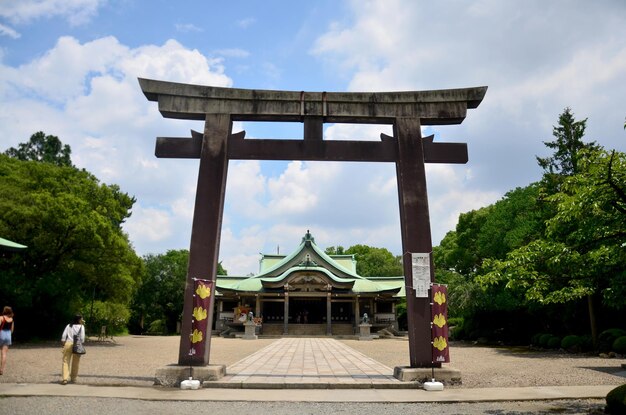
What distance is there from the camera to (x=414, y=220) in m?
9.59

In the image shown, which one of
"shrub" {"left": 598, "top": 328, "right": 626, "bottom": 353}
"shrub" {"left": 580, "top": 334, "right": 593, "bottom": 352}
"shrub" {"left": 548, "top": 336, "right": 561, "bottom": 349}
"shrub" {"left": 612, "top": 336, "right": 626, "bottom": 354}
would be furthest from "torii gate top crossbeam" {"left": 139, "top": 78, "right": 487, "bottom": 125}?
"shrub" {"left": 548, "top": 336, "right": 561, "bottom": 349}

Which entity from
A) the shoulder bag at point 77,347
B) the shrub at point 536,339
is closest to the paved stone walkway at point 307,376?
the shoulder bag at point 77,347

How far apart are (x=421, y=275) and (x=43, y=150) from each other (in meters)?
44.5

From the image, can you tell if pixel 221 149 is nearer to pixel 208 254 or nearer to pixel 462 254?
pixel 208 254

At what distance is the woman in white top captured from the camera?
28.6ft

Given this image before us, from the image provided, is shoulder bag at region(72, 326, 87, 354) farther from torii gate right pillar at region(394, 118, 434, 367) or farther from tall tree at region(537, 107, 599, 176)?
tall tree at region(537, 107, 599, 176)

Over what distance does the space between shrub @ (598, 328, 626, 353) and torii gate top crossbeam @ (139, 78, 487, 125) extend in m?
12.6

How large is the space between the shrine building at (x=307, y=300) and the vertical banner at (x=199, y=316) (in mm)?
24035

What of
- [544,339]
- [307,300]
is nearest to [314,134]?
[544,339]

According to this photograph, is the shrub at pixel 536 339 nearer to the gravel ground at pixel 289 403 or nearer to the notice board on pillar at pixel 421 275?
the gravel ground at pixel 289 403

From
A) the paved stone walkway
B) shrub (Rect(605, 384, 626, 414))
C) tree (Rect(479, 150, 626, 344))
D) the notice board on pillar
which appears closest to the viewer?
tree (Rect(479, 150, 626, 344))

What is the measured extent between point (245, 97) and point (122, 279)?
47.3 ft

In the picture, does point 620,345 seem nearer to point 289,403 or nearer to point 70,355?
point 289,403

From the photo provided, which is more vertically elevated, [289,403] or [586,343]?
[586,343]
